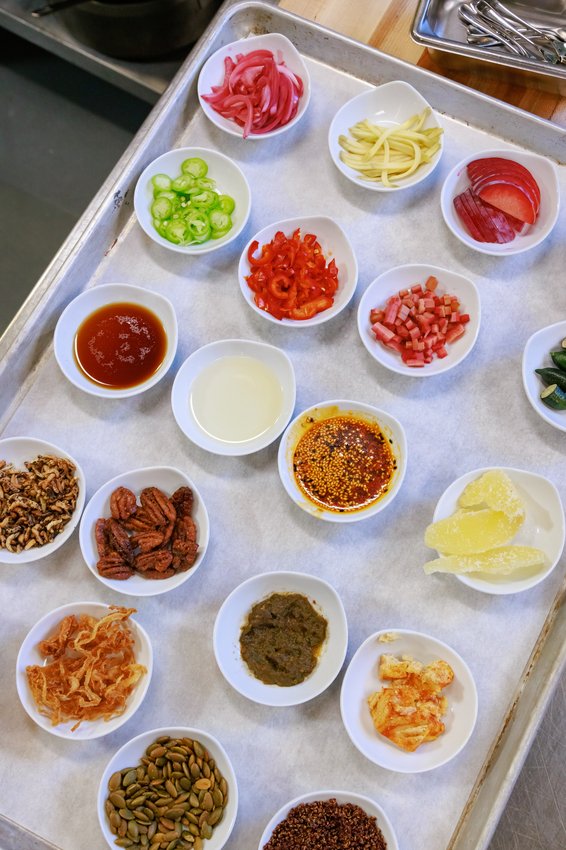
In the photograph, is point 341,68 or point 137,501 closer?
point 137,501

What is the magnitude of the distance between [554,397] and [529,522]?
1.54ft

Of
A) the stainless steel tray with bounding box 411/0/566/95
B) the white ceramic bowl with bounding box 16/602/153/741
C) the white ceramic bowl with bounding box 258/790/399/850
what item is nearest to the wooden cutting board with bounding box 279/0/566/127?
the stainless steel tray with bounding box 411/0/566/95

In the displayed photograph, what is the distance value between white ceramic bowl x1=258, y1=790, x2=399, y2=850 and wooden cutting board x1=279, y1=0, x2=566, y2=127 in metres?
2.76

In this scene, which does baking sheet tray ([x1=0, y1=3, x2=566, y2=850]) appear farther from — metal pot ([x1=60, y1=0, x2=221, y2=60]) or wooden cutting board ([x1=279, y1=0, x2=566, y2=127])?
metal pot ([x1=60, y1=0, x2=221, y2=60])

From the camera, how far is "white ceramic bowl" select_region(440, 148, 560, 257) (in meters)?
3.03

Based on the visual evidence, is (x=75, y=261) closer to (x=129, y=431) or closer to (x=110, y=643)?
(x=129, y=431)

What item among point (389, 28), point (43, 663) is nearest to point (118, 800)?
point (43, 663)

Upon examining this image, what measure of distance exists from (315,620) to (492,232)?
1635mm

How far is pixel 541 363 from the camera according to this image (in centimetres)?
298

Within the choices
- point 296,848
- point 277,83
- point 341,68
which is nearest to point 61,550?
point 296,848

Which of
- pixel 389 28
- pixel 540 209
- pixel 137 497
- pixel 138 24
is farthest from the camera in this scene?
pixel 138 24

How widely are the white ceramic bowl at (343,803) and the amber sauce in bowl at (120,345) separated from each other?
162 centimetres

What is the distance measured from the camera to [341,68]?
3318mm

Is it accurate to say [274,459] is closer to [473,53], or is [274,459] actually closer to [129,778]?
[129,778]
